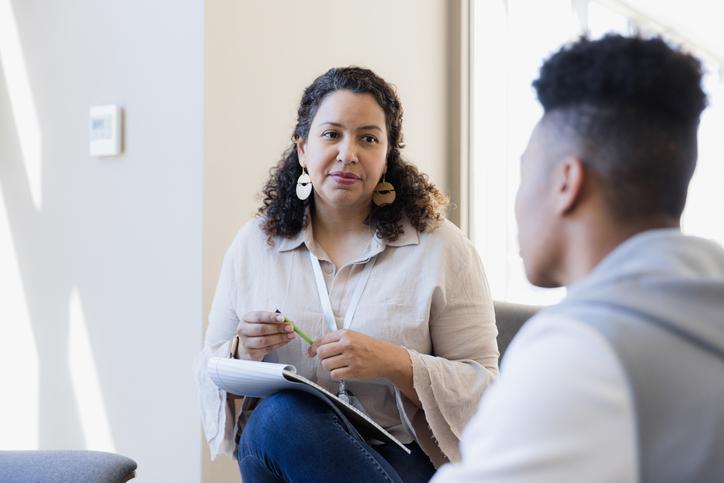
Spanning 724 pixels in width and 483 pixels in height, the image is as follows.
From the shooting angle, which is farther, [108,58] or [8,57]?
[8,57]

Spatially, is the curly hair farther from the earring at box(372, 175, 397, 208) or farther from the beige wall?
the beige wall

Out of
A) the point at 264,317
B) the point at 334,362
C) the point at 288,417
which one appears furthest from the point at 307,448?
the point at 264,317

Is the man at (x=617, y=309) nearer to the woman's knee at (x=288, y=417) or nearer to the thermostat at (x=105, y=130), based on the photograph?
the woman's knee at (x=288, y=417)

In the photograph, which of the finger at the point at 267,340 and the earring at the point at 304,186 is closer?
the finger at the point at 267,340

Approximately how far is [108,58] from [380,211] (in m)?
1.08

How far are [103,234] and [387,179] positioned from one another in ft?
3.25

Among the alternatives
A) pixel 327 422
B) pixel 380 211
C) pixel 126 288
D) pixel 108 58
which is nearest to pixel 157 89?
pixel 108 58

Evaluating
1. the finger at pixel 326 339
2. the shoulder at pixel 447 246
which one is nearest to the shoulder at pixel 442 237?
the shoulder at pixel 447 246

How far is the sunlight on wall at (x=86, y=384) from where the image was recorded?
2.67m

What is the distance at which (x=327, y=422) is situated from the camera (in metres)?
1.77

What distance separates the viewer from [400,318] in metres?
2.01

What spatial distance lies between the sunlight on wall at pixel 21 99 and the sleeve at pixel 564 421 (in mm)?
2398

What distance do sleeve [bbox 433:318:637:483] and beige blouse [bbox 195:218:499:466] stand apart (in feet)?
3.88

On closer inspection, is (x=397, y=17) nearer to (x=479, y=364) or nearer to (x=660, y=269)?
(x=479, y=364)
